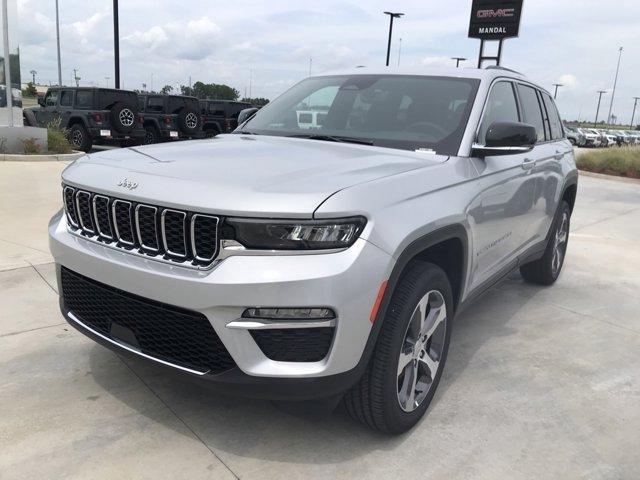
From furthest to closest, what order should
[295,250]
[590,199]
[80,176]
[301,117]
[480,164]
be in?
[590,199] < [301,117] < [480,164] < [80,176] < [295,250]

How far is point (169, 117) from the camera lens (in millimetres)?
16953

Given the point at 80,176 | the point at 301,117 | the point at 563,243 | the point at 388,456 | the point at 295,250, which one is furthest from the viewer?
the point at 563,243

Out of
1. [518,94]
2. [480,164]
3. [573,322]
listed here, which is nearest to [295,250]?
[480,164]

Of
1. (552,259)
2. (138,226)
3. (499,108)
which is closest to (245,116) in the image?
(499,108)

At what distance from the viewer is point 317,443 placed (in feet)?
8.98

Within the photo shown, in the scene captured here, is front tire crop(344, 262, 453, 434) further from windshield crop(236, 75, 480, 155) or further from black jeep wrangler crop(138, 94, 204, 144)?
black jeep wrangler crop(138, 94, 204, 144)

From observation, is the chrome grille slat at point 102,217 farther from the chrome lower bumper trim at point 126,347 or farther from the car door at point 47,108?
the car door at point 47,108

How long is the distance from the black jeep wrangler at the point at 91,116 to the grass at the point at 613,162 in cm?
1339

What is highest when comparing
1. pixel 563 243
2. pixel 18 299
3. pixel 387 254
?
pixel 387 254

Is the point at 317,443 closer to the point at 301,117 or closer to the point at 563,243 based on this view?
the point at 301,117

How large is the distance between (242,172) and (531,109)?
2.98 m

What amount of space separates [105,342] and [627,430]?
2.63m

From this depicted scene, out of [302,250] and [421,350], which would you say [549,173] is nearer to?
[421,350]

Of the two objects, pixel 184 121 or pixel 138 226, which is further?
pixel 184 121
